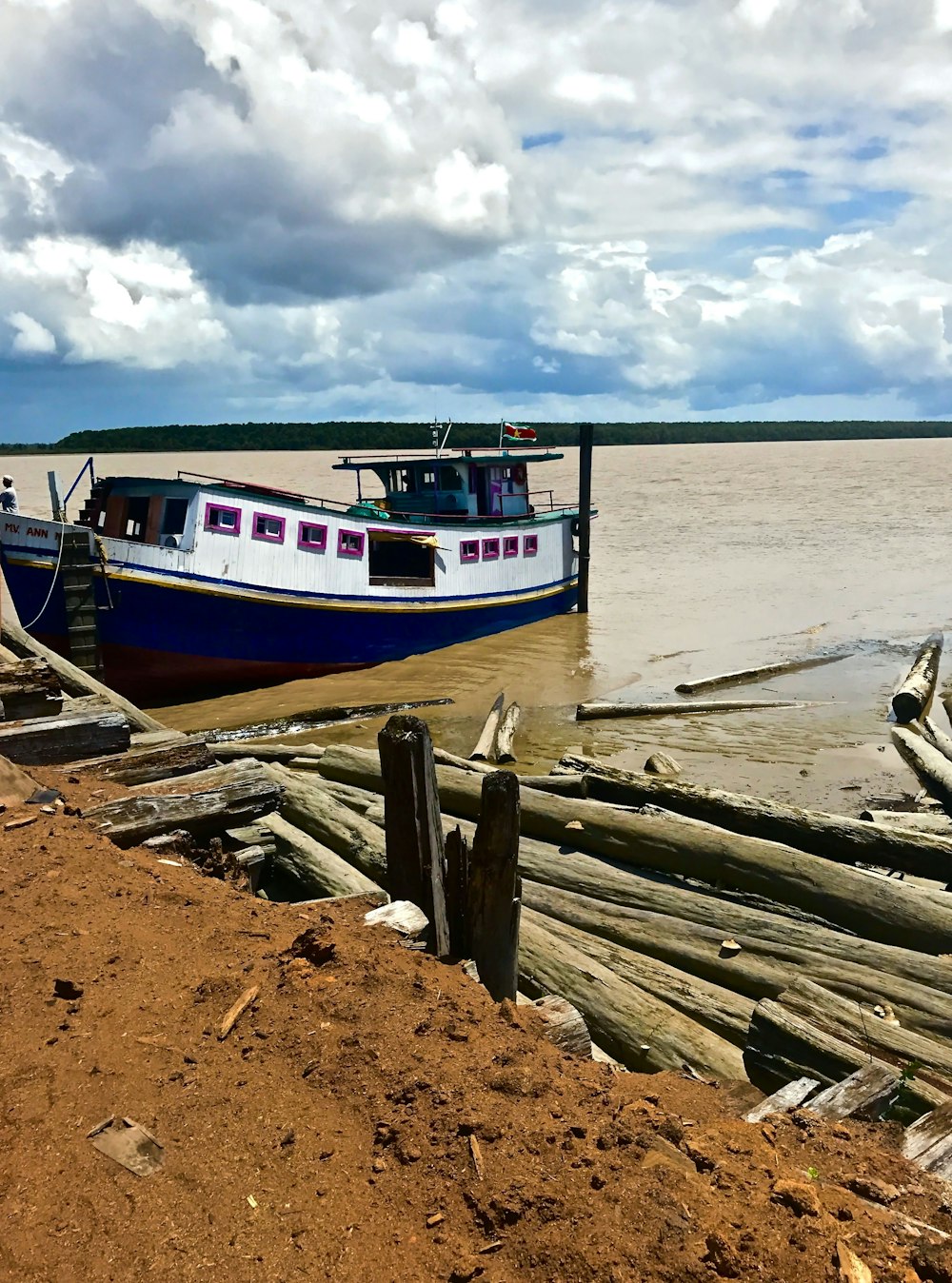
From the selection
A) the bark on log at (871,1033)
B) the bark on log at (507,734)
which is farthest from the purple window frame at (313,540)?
the bark on log at (871,1033)

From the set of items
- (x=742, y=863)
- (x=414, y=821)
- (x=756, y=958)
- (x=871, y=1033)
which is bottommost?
(x=756, y=958)

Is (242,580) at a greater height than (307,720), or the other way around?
(242,580)

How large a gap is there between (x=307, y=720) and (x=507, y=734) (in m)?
3.41

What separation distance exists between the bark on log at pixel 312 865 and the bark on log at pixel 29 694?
194cm

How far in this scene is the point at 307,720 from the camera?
1454 cm

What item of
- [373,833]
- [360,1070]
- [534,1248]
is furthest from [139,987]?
[373,833]

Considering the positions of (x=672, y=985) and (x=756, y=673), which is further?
(x=756, y=673)

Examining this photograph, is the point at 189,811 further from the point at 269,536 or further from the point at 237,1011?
the point at 269,536

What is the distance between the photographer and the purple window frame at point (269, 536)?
16.3 m

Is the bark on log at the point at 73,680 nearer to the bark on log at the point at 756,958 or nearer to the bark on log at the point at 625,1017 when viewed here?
the bark on log at the point at 756,958

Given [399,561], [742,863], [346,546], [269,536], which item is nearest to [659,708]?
[346,546]

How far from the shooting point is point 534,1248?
8.49 ft

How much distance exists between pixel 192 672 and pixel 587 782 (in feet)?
35.4

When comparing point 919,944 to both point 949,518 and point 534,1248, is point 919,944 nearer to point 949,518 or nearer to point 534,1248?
point 534,1248
